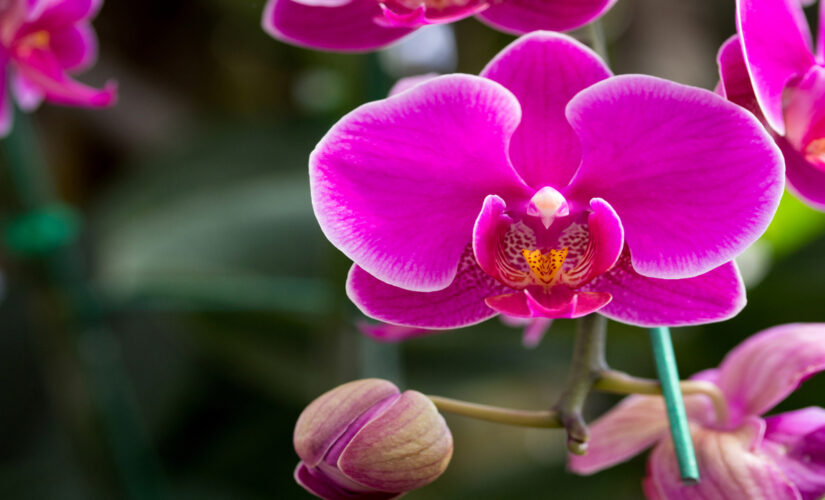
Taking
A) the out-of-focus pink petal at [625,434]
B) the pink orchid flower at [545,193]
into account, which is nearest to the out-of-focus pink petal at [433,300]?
the pink orchid flower at [545,193]

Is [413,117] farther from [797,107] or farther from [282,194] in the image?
[282,194]

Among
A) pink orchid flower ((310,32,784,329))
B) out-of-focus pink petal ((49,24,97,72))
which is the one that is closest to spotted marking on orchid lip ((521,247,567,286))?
pink orchid flower ((310,32,784,329))

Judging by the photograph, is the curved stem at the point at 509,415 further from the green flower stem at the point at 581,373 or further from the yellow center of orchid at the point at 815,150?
the yellow center of orchid at the point at 815,150

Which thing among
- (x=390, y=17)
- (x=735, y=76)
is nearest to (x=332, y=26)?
(x=390, y=17)

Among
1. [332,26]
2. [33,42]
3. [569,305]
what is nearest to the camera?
[569,305]

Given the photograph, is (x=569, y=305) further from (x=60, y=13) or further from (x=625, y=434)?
(x=60, y=13)

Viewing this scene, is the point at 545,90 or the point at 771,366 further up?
the point at 545,90

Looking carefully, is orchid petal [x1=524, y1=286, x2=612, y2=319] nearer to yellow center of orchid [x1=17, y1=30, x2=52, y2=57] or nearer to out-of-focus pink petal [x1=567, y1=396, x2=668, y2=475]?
out-of-focus pink petal [x1=567, y1=396, x2=668, y2=475]
